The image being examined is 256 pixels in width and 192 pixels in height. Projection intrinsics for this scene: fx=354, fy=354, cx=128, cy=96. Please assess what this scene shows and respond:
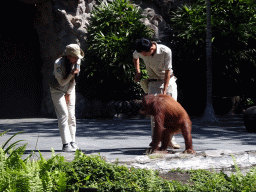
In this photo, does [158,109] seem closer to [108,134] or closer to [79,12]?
[108,134]

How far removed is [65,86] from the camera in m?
5.02

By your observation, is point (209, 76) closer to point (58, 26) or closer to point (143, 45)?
point (58, 26)

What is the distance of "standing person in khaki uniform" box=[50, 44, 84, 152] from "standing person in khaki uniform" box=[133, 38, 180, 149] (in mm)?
872

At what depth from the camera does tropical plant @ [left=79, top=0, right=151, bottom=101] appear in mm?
11766

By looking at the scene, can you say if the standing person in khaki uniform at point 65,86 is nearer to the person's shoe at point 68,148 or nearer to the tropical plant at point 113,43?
the person's shoe at point 68,148

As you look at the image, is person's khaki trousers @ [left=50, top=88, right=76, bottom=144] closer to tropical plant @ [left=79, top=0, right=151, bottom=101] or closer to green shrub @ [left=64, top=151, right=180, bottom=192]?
green shrub @ [left=64, top=151, right=180, bottom=192]

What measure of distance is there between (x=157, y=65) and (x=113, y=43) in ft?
22.9

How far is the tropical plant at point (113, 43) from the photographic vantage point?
1177 centimetres

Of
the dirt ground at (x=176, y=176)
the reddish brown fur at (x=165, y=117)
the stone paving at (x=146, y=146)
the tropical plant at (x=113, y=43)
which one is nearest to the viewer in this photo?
the dirt ground at (x=176, y=176)

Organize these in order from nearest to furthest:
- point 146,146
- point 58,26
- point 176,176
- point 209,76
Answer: point 176,176, point 146,146, point 209,76, point 58,26

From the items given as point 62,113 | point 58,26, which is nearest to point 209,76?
point 58,26

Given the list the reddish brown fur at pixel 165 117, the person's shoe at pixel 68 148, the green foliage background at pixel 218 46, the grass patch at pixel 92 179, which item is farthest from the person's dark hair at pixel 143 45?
the green foliage background at pixel 218 46

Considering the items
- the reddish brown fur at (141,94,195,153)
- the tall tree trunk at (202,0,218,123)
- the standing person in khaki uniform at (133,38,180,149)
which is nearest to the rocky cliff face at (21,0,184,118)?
the tall tree trunk at (202,0,218,123)

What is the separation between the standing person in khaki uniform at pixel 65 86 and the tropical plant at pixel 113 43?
21.6 feet
